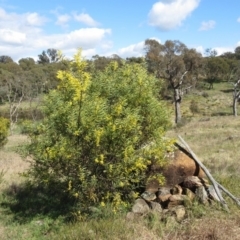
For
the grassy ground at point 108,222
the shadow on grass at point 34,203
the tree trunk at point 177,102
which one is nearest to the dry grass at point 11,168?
the grassy ground at point 108,222

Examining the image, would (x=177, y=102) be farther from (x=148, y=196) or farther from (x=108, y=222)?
(x=108, y=222)

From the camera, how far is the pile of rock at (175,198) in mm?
7215

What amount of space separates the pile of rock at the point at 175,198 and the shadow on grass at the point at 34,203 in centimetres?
171

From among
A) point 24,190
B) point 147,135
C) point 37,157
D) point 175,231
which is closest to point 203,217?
point 175,231

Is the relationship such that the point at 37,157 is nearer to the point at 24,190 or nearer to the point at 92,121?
the point at 92,121

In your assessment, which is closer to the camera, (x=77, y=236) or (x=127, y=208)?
(x=77, y=236)

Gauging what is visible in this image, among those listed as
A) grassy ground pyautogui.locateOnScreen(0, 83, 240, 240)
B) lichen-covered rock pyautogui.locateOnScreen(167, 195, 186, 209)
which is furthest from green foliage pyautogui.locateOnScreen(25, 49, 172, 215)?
lichen-covered rock pyautogui.locateOnScreen(167, 195, 186, 209)

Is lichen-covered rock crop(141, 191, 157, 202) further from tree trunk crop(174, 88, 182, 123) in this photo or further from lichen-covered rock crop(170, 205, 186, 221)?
tree trunk crop(174, 88, 182, 123)

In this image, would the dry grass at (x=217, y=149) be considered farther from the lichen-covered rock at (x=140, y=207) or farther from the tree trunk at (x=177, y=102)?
the tree trunk at (x=177, y=102)

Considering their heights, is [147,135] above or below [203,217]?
above

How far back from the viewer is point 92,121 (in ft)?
22.6

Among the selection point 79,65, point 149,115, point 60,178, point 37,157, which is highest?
point 79,65

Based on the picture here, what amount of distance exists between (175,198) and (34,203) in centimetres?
391

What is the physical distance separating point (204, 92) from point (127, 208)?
177ft
